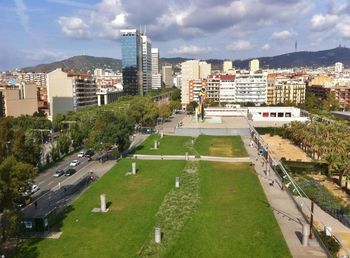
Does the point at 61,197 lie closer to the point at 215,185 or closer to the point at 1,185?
the point at 1,185

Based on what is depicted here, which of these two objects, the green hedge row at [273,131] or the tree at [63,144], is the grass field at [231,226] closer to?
the tree at [63,144]

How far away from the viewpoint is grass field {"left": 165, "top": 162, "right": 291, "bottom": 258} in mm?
29141

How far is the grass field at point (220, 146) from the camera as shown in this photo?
6887 cm

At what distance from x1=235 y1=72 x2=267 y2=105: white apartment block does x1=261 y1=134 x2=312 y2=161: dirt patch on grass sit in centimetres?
5603

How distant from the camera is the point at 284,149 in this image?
81625mm

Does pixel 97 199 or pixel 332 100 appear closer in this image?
pixel 97 199

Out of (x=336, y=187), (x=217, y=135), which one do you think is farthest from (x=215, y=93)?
(x=336, y=187)

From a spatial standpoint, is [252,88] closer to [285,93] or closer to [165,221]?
[285,93]

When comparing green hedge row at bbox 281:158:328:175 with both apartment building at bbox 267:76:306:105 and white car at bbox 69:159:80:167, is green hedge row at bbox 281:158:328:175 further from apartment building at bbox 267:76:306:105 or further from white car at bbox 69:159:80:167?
apartment building at bbox 267:76:306:105

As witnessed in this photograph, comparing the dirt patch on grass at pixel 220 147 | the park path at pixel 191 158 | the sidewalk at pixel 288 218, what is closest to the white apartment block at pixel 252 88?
the dirt patch on grass at pixel 220 147

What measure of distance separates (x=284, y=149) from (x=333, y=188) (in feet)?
96.4

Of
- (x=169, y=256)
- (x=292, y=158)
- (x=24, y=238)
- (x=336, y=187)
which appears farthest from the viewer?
(x=292, y=158)

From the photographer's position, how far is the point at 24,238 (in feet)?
106

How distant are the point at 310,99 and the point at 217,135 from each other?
76.4 m
